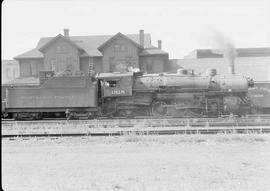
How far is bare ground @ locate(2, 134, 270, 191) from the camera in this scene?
6.51 m

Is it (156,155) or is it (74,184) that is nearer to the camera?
(74,184)

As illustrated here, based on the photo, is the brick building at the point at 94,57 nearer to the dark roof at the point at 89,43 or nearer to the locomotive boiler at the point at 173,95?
the dark roof at the point at 89,43

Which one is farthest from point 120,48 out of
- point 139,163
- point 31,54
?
point 139,163

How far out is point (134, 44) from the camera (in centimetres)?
4559

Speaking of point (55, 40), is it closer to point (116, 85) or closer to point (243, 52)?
point (116, 85)

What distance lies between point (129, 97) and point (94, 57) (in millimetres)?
26230

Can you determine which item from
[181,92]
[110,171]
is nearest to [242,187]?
[110,171]

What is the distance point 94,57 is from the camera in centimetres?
4606

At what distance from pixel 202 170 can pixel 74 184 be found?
255cm

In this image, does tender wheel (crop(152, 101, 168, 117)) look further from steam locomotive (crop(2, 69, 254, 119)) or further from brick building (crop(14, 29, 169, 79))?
brick building (crop(14, 29, 169, 79))

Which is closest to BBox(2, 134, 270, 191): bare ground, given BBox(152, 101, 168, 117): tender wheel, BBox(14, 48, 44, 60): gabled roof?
BBox(152, 101, 168, 117): tender wheel

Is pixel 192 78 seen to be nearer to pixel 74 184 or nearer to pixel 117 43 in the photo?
pixel 74 184

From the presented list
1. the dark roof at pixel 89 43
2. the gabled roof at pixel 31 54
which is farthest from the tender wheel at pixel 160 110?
the gabled roof at pixel 31 54

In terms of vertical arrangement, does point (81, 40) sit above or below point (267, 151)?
above
